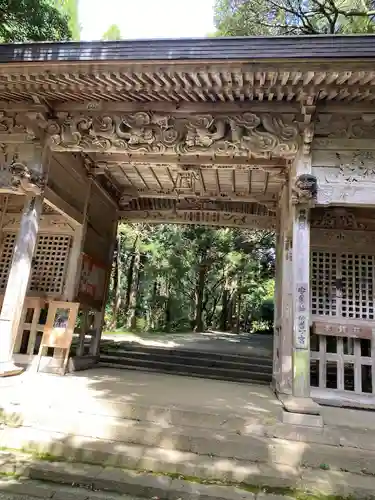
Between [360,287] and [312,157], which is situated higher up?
[312,157]

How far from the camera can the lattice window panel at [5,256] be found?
7.43 metres

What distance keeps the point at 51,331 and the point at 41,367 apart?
69cm

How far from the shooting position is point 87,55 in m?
5.00

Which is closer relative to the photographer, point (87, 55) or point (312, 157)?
point (87, 55)

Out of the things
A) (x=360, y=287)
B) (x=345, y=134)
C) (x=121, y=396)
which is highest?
(x=345, y=134)

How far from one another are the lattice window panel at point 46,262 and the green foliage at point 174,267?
7547 mm

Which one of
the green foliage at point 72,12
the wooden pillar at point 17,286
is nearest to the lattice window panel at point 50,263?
the wooden pillar at point 17,286

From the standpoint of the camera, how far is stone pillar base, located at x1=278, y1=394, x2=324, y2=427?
14.1ft

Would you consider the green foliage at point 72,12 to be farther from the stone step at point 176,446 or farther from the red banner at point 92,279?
the stone step at point 176,446

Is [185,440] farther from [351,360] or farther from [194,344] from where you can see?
[194,344]

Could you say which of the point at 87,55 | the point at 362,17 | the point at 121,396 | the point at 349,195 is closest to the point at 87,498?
the point at 121,396

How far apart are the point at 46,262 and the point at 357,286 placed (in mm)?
6155

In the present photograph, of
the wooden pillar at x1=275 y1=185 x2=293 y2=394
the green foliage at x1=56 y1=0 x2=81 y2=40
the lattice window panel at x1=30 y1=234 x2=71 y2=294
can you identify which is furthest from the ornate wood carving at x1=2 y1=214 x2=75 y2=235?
the green foliage at x1=56 y1=0 x2=81 y2=40

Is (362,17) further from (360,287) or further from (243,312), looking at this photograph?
(243,312)
